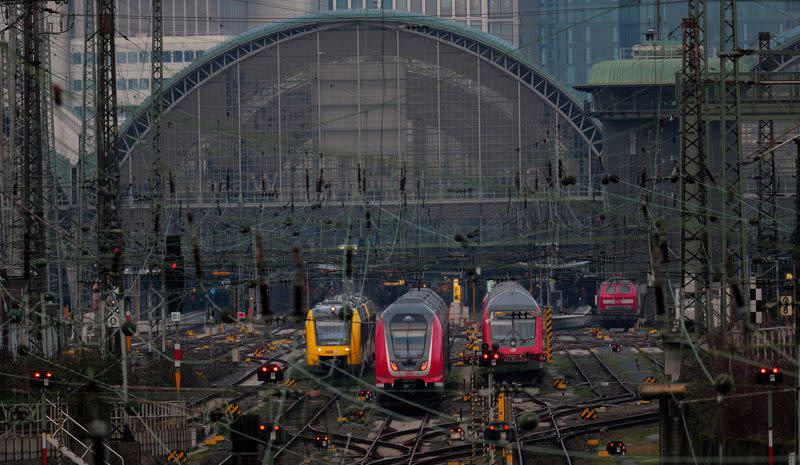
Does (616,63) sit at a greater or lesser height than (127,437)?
greater

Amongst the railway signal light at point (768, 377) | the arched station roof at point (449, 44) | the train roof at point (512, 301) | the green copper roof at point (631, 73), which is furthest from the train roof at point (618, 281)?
the railway signal light at point (768, 377)

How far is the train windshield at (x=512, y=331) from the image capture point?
5022 cm

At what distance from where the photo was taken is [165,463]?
108ft

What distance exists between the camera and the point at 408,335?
44469 mm

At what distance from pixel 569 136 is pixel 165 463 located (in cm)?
6358

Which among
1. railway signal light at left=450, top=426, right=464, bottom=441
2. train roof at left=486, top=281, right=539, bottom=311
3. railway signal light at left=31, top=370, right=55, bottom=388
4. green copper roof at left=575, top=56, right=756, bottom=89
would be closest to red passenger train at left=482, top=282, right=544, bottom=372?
train roof at left=486, top=281, right=539, bottom=311

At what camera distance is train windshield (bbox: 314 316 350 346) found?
4859cm

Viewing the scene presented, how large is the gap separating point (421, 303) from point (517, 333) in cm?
516

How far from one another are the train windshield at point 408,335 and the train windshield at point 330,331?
13.7 feet

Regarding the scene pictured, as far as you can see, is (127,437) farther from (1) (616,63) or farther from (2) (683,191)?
(1) (616,63)

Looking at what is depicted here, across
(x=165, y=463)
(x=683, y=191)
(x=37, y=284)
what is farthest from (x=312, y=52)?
(x=165, y=463)

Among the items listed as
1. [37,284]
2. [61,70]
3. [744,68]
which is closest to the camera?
[37,284]

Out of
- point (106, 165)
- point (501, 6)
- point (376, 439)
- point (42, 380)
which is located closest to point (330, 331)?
point (106, 165)

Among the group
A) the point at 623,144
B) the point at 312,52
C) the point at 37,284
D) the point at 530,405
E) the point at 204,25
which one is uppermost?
the point at 204,25
